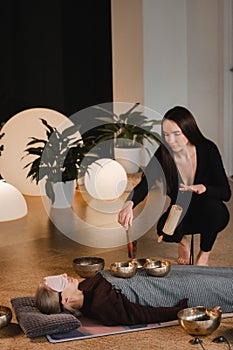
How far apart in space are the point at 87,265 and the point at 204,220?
56 centimetres

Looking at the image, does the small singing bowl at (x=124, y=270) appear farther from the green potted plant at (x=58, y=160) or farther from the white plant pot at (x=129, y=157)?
the white plant pot at (x=129, y=157)

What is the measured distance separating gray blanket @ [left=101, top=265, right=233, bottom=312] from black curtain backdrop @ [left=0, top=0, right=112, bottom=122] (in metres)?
2.86

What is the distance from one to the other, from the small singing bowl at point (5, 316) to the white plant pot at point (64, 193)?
1.83 m

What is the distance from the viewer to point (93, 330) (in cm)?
309

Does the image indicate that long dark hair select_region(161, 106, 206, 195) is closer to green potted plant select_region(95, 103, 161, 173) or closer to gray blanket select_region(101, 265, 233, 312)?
gray blanket select_region(101, 265, 233, 312)

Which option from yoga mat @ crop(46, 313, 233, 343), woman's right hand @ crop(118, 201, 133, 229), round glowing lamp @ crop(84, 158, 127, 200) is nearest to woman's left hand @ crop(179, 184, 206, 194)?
woman's right hand @ crop(118, 201, 133, 229)

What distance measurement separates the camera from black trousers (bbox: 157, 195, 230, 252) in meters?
3.78

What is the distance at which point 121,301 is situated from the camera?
10.3 ft

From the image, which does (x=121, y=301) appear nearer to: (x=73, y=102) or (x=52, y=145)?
(x=52, y=145)

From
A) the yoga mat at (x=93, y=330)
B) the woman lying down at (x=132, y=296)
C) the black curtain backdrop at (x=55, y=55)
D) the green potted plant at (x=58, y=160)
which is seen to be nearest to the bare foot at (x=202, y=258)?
the woman lying down at (x=132, y=296)

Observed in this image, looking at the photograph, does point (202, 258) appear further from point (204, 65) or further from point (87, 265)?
point (204, 65)

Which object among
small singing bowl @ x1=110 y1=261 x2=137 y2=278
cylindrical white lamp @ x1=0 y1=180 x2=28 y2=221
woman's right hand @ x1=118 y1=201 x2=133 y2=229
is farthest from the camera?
cylindrical white lamp @ x1=0 y1=180 x2=28 y2=221

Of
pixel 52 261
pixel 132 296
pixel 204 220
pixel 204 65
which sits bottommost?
pixel 52 261

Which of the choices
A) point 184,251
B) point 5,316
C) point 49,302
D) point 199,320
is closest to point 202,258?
point 184,251
